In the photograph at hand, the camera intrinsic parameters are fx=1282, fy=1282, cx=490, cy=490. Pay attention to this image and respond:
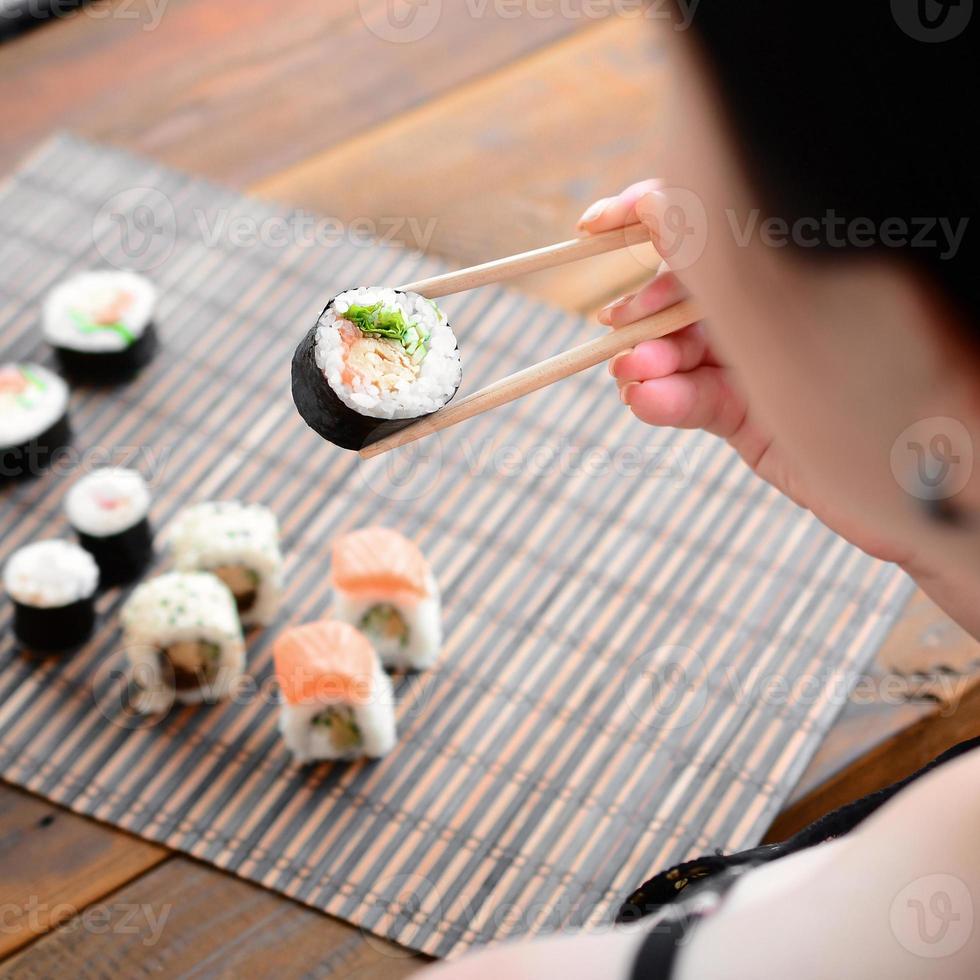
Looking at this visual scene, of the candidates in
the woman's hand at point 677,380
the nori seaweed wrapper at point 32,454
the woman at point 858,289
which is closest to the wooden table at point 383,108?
the woman's hand at point 677,380

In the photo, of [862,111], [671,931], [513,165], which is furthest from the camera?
[513,165]

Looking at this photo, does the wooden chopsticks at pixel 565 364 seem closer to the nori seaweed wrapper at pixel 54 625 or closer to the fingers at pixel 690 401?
the fingers at pixel 690 401

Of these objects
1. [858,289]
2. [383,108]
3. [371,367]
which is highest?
[858,289]

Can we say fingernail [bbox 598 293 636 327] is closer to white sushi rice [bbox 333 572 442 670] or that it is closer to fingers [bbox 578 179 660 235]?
fingers [bbox 578 179 660 235]

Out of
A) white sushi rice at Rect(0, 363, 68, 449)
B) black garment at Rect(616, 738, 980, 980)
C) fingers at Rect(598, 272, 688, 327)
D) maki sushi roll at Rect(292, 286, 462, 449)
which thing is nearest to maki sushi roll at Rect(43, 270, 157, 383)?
white sushi rice at Rect(0, 363, 68, 449)

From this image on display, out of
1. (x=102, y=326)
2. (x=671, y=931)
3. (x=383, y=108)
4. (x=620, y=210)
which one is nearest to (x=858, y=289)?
(x=671, y=931)

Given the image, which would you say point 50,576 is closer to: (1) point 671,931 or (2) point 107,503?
(2) point 107,503
